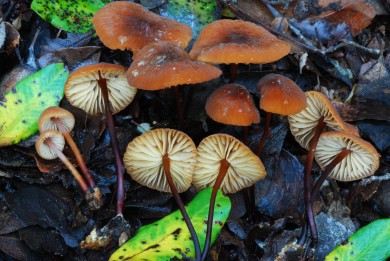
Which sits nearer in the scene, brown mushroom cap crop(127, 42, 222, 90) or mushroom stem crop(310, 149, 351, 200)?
brown mushroom cap crop(127, 42, 222, 90)

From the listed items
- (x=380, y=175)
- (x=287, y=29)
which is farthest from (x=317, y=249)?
(x=287, y=29)

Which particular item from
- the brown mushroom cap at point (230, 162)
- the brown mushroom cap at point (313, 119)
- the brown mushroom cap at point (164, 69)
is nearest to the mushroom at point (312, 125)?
the brown mushroom cap at point (313, 119)

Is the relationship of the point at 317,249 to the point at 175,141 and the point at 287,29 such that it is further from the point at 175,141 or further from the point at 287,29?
the point at 287,29

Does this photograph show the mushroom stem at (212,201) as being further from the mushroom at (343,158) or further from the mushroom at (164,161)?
the mushroom at (343,158)

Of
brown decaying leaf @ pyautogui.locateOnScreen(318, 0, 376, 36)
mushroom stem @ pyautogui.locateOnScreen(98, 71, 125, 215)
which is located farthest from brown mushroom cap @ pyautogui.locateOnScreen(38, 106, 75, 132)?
brown decaying leaf @ pyautogui.locateOnScreen(318, 0, 376, 36)

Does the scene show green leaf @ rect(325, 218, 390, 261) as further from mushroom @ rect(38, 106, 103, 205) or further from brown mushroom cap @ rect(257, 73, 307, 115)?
mushroom @ rect(38, 106, 103, 205)

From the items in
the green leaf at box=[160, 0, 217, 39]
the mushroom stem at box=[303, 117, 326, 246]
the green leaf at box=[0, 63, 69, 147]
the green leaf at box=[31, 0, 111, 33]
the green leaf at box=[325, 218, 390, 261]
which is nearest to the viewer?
the green leaf at box=[325, 218, 390, 261]

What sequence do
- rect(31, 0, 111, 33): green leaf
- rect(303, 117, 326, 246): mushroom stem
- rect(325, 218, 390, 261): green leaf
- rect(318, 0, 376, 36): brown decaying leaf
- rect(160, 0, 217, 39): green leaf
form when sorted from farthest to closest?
rect(318, 0, 376, 36): brown decaying leaf → rect(160, 0, 217, 39): green leaf → rect(31, 0, 111, 33): green leaf → rect(303, 117, 326, 246): mushroom stem → rect(325, 218, 390, 261): green leaf
